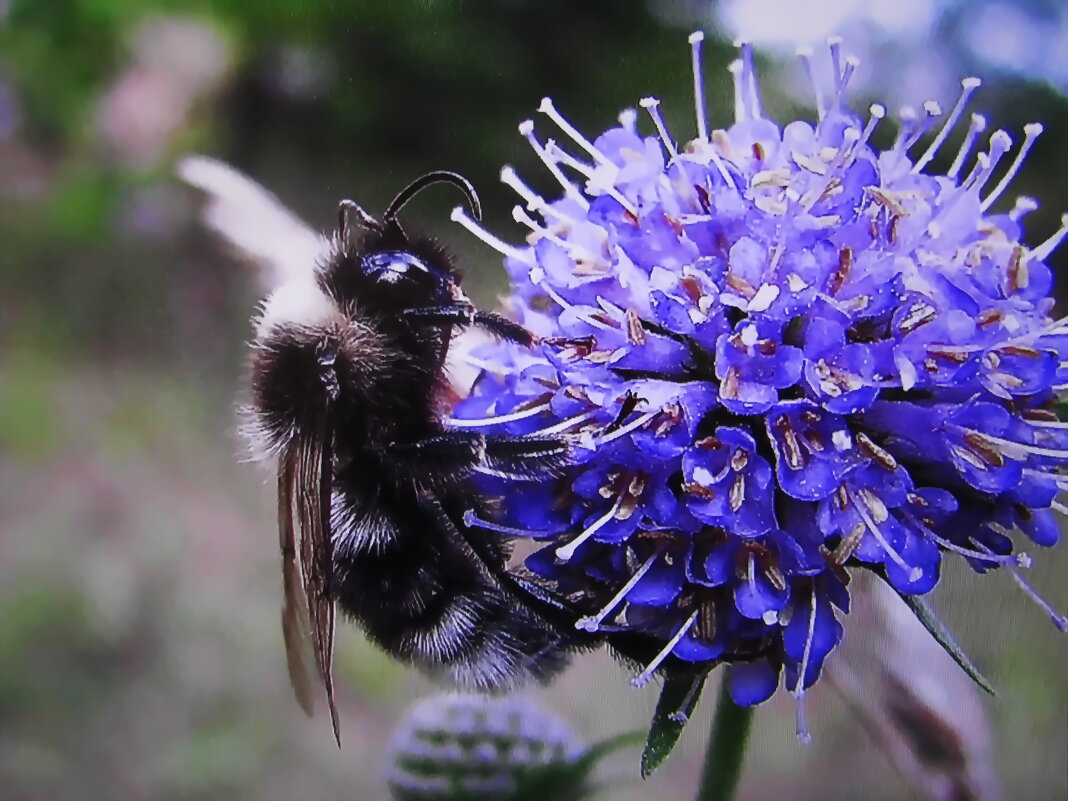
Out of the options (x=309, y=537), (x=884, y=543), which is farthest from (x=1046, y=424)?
(x=309, y=537)

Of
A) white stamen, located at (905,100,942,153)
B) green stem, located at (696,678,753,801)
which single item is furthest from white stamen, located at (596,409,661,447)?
white stamen, located at (905,100,942,153)

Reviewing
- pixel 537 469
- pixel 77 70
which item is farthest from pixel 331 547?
pixel 77 70

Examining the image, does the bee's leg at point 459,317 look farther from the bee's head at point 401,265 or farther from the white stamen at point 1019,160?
the white stamen at point 1019,160

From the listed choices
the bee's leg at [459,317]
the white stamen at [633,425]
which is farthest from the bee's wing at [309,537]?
the white stamen at [633,425]

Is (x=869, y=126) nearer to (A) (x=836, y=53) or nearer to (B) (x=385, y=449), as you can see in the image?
(A) (x=836, y=53)

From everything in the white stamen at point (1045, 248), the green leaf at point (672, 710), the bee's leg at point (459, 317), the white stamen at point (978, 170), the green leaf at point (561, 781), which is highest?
the white stamen at point (978, 170)
